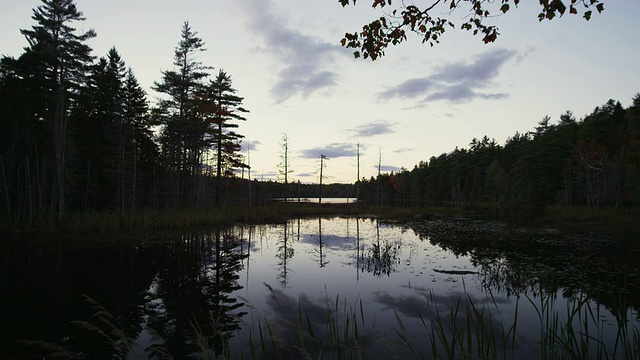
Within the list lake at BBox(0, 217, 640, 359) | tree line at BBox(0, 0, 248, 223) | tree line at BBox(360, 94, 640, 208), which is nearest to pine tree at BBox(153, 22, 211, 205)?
tree line at BBox(0, 0, 248, 223)

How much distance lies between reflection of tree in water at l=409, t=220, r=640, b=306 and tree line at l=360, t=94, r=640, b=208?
6.77m

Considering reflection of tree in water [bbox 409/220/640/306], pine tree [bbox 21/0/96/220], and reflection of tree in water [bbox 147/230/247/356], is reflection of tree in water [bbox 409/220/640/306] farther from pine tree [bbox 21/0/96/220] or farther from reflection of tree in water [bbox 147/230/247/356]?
pine tree [bbox 21/0/96/220]

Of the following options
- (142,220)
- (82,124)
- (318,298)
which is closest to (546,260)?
(318,298)

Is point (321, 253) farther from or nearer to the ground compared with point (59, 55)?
nearer to the ground

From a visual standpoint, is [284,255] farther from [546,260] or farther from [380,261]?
[546,260]

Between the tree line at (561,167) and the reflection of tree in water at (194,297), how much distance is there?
23094mm

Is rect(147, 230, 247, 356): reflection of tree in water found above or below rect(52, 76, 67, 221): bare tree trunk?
below

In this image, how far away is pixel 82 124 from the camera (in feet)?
101

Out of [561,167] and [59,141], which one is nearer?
[59,141]

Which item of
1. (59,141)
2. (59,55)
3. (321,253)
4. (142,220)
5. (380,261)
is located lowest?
(321,253)

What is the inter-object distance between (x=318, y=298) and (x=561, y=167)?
5824 cm

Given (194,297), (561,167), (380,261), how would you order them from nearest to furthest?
1. (194,297)
2. (380,261)
3. (561,167)

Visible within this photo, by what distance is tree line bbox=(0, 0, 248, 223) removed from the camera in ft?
70.2

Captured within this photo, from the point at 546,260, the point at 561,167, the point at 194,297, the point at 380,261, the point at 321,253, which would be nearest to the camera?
the point at 194,297
